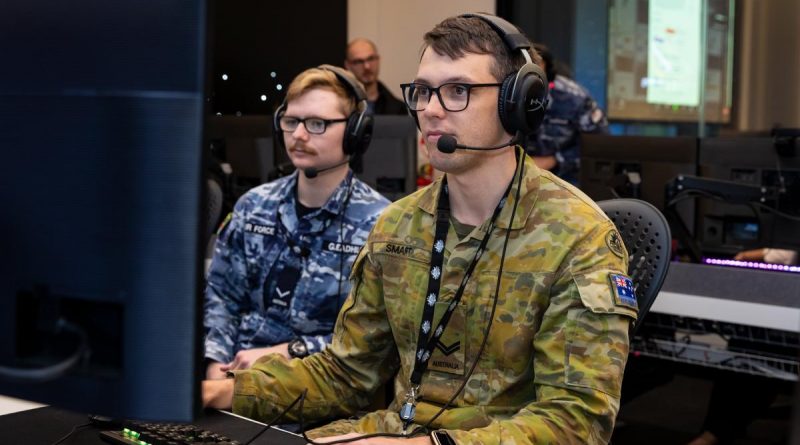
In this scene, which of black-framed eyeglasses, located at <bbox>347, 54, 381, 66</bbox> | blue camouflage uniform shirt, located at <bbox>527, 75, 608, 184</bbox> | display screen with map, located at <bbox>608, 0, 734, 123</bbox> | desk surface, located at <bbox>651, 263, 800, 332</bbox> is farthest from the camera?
display screen with map, located at <bbox>608, 0, 734, 123</bbox>

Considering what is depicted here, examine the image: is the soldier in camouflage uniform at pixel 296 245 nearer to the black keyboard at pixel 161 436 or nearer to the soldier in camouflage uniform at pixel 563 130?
the black keyboard at pixel 161 436

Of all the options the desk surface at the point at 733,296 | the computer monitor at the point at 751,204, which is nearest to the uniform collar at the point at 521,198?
the desk surface at the point at 733,296

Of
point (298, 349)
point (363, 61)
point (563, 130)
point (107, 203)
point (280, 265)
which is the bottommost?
point (298, 349)

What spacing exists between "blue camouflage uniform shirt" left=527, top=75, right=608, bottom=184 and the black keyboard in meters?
3.12

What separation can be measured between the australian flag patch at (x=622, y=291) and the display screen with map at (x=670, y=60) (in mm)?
4956

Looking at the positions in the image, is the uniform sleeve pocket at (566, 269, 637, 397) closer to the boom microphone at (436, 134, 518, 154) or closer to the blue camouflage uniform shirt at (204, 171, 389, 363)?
the boom microphone at (436, 134, 518, 154)

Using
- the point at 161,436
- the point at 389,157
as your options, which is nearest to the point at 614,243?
the point at 161,436

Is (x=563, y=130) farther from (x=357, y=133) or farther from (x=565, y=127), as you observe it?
(x=357, y=133)

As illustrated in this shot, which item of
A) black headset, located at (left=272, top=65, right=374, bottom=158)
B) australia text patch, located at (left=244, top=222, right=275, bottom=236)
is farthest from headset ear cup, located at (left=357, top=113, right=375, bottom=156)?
australia text patch, located at (left=244, top=222, right=275, bottom=236)

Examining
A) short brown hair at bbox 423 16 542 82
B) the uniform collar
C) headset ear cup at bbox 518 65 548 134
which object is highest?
short brown hair at bbox 423 16 542 82

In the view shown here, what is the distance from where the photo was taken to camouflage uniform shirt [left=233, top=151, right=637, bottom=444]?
137cm

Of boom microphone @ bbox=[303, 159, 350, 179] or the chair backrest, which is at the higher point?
boom microphone @ bbox=[303, 159, 350, 179]

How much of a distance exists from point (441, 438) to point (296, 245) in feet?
3.28

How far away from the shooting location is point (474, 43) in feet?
5.16
